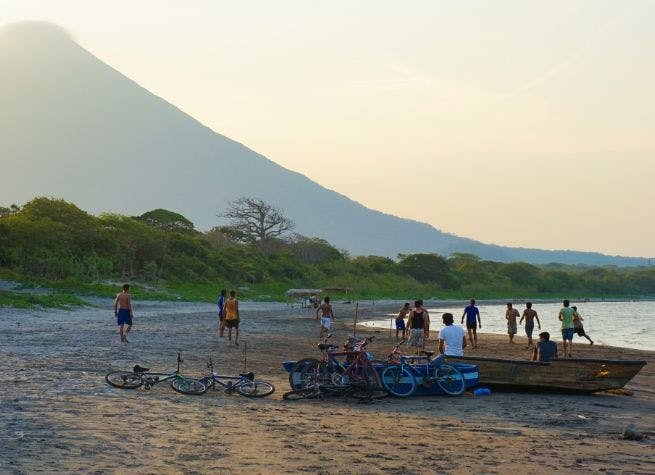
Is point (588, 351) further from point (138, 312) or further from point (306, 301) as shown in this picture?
point (306, 301)

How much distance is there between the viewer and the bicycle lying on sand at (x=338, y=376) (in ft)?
45.1

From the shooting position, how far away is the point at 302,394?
44.8 ft

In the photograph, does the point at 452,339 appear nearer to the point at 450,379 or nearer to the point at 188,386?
the point at 450,379

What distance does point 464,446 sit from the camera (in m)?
10.2

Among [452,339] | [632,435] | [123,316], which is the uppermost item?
[123,316]

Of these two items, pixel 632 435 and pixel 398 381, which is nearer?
pixel 632 435

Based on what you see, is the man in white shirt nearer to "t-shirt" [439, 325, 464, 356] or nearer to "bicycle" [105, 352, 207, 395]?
"t-shirt" [439, 325, 464, 356]

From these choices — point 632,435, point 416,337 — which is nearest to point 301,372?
point 632,435

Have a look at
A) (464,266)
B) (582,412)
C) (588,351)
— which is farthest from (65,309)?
(464,266)

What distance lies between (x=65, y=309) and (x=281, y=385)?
19942mm

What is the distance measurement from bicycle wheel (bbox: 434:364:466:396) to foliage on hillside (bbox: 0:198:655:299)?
32582 mm

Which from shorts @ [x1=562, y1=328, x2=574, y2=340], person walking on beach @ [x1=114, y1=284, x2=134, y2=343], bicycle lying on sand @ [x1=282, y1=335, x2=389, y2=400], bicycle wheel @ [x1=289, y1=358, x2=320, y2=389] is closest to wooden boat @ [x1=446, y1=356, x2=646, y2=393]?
bicycle lying on sand @ [x1=282, y1=335, x2=389, y2=400]

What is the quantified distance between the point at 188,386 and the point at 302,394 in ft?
5.83

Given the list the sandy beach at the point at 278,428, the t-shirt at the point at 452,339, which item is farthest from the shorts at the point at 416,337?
the t-shirt at the point at 452,339
